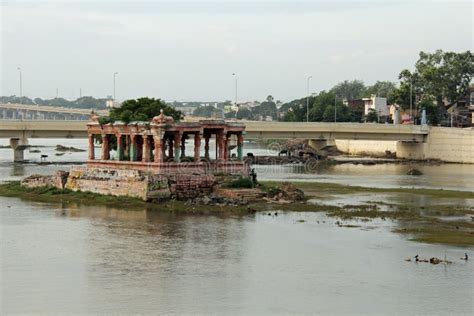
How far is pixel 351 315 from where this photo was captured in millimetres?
30141

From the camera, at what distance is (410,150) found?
4764 inches

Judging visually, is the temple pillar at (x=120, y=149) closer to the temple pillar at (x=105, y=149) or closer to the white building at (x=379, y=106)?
the temple pillar at (x=105, y=149)

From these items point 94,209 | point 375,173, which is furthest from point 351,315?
point 375,173

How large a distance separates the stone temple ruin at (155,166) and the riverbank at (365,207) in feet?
3.09

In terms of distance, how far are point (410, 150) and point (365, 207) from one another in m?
64.9

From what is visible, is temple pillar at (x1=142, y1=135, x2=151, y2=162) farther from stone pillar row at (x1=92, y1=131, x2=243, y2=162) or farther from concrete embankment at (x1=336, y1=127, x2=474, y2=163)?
concrete embankment at (x1=336, y1=127, x2=474, y2=163)

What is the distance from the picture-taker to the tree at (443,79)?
145 m

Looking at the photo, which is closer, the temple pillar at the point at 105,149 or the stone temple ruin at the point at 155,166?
the stone temple ruin at the point at 155,166

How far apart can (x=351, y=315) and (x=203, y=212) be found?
2517cm

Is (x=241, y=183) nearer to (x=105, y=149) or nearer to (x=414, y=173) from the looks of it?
(x=105, y=149)

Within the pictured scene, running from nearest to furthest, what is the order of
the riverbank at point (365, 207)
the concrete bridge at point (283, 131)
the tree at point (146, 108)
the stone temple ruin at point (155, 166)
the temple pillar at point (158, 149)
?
the riverbank at point (365, 207) → the stone temple ruin at point (155, 166) → the temple pillar at point (158, 149) → the tree at point (146, 108) → the concrete bridge at point (283, 131)

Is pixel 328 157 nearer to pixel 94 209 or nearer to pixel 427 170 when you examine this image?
pixel 427 170

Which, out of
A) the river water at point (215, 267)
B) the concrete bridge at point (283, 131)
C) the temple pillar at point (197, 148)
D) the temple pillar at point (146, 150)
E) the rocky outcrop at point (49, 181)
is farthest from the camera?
the concrete bridge at point (283, 131)

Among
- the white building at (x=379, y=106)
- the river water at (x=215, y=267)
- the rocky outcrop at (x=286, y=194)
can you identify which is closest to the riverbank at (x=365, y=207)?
the rocky outcrop at (x=286, y=194)
